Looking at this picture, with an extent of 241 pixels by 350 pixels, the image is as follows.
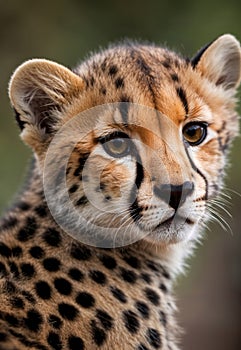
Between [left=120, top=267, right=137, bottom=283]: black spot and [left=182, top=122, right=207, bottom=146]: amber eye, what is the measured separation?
748mm

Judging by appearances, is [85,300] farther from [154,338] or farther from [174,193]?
[174,193]

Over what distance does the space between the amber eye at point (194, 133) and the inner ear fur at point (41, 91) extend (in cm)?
62

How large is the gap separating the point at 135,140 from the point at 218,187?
62cm

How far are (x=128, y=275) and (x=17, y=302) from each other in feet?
2.17

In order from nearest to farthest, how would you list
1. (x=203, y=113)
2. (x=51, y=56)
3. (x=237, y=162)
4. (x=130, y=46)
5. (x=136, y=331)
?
(x=136, y=331)
(x=203, y=113)
(x=130, y=46)
(x=237, y=162)
(x=51, y=56)

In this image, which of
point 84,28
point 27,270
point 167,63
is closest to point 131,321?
point 27,270

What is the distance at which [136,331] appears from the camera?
418cm

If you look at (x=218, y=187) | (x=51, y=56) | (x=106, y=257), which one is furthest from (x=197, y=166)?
(x=51, y=56)

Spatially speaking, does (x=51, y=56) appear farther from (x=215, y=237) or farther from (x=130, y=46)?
(x=130, y=46)

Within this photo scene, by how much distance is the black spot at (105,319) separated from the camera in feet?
13.5

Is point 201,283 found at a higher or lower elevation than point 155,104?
lower

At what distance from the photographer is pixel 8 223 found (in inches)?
175

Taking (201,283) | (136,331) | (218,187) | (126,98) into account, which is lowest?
(201,283)

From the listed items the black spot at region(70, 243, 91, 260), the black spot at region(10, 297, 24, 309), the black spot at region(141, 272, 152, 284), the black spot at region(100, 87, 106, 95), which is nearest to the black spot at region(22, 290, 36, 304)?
the black spot at region(10, 297, 24, 309)
